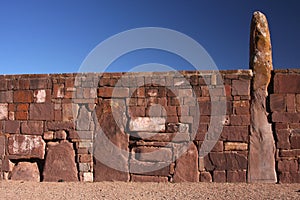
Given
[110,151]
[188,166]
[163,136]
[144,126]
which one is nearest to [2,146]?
[110,151]

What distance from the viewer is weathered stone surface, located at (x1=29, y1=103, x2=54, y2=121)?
7582 mm

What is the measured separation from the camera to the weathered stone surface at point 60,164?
7.37 m

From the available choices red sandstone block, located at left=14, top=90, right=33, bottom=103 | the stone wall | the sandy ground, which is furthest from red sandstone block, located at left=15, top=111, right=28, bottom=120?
the sandy ground

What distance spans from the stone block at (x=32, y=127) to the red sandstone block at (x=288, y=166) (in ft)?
15.7

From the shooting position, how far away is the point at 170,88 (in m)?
7.18

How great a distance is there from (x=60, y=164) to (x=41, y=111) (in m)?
1.18

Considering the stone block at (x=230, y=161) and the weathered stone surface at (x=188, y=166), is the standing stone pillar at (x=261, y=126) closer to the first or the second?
the stone block at (x=230, y=161)

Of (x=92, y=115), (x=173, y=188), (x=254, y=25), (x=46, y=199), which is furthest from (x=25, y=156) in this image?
(x=254, y=25)

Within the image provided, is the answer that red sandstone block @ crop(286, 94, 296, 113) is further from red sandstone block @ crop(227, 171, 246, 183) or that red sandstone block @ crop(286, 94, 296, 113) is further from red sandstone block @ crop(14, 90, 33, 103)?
red sandstone block @ crop(14, 90, 33, 103)

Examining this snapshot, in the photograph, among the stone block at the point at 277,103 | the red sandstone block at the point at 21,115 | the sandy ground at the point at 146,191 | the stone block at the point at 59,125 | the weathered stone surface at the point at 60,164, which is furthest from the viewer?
the red sandstone block at the point at 21,115

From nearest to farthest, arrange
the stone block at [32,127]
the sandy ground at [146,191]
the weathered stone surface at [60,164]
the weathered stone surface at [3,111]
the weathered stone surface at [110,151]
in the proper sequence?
the sandy ground at [146,191] < the weathered stone surface at [110,151] < the weathered stone surface at [60,164] < the stone block at [32,127] < the weathered stone surface at [3,111]

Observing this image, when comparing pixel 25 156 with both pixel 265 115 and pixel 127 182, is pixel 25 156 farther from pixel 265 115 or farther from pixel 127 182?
pixel 265 115

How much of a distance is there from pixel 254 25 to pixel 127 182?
13.2 ft

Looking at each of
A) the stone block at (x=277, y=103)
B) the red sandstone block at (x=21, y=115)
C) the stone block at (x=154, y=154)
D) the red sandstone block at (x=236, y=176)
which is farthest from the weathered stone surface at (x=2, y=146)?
the stone block at (x=277, y=103)
